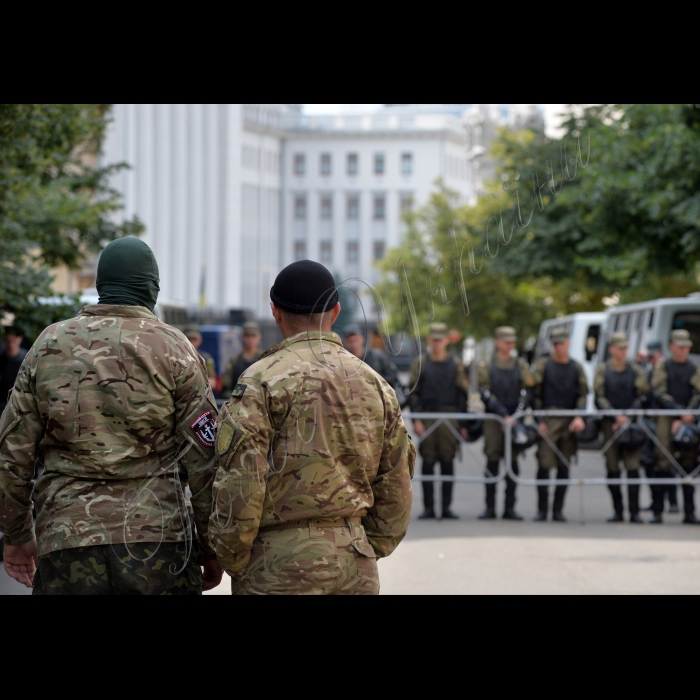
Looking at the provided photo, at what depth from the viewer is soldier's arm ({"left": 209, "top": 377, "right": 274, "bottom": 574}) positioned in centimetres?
348

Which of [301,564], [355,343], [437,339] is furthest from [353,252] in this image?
[301,564]

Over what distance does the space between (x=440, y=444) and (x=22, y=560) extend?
8.65 m

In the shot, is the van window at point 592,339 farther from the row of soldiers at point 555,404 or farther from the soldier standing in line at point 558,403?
the soldier standing in line at point 558,403

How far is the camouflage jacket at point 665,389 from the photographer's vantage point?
12422 mm

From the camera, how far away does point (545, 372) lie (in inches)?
484

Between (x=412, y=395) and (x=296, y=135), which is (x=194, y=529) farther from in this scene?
(x=296, y=135)

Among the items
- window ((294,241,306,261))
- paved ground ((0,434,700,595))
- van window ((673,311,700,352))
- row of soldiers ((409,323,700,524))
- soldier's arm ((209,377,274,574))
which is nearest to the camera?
soldier's arm ((209,377,274,574))

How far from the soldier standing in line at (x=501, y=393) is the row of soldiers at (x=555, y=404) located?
0.01m

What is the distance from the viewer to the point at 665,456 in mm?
12234

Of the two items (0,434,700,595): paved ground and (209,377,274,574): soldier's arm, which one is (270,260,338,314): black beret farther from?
(0,434,700,595): paved ground

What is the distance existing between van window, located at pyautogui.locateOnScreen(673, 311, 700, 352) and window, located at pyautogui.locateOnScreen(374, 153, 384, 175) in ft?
270

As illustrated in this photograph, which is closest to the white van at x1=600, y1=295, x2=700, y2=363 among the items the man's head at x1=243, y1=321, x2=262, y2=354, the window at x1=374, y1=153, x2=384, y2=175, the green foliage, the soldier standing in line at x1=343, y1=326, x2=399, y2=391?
the soldier standing in line at x1=343, y1=326, x2=399, y2=391

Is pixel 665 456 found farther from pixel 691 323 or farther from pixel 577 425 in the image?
pixel 691 323
